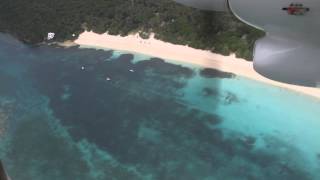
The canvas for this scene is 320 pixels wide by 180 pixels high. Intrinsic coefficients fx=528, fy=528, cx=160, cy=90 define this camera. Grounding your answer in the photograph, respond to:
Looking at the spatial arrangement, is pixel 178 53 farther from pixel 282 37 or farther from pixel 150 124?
pixel 282 37

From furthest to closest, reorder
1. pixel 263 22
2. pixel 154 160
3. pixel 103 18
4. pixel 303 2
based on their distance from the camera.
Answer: pixel 103 18
pixel 154 160
pixel 263 22
pixel 303 2

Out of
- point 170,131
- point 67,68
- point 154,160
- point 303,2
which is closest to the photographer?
point 303,2

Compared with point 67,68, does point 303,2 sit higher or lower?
higher

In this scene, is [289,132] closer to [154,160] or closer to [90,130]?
[154,160]

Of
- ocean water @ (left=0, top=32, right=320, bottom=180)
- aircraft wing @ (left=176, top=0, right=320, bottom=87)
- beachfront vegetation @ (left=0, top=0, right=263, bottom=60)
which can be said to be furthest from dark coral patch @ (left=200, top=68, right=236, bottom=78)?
aircraft wing @ (left=176, top=0, right=320, bottom=87)

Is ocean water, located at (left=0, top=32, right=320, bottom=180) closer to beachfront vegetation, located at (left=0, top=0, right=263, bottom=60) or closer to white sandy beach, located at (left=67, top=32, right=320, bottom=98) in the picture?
white sandy beach, located at (left=67, top=32, right=320, bottom=98)

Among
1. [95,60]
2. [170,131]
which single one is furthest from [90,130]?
[95,60]
